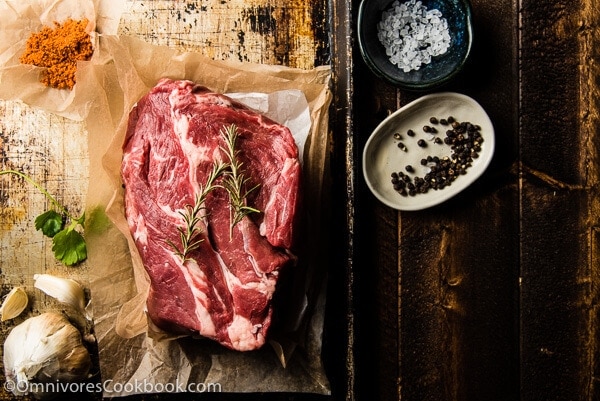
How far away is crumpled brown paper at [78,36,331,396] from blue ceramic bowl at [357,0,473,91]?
0.84 feet

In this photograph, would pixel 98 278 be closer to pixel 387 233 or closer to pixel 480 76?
pixel 387 233

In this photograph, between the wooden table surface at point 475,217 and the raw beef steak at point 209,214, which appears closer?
the raw beef steak at point 209,214

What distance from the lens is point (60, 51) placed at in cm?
253

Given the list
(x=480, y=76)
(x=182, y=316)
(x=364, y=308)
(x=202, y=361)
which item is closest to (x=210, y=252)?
(x=182, y=316)

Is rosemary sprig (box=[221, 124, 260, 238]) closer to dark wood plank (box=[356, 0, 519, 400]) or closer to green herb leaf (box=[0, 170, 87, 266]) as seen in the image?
dark wood plank (box=[356, 0, 519, 400])

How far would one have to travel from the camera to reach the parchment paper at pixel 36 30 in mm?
2539

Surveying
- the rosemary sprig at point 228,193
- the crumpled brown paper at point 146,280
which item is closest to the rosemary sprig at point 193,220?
the rosemary sprig at point 228,193

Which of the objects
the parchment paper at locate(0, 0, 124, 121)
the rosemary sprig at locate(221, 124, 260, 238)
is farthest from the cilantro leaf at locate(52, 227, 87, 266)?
the rosemary sprig at locate(221, 124, 260, 238)

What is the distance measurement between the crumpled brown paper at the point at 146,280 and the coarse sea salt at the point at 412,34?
1.12ft

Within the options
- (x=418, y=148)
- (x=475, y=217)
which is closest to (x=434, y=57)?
→ (x=418, y=148)

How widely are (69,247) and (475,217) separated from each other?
5.79ft

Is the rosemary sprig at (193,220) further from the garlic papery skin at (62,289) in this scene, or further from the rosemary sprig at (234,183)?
the garlic papery skin at (62,289)

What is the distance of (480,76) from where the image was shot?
102 inches

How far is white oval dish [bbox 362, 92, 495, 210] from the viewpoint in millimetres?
2496
